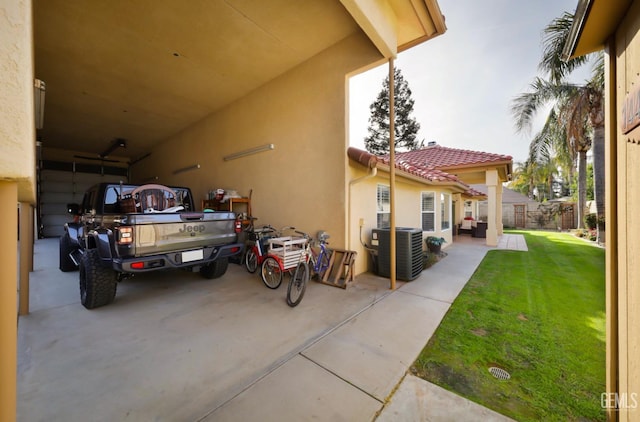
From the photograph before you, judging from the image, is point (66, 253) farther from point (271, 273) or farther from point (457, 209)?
point (457, 209)

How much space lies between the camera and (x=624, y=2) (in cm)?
139

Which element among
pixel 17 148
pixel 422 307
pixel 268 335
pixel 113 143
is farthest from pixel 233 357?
pixel 113 143

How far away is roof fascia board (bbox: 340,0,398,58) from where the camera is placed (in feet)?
11.6

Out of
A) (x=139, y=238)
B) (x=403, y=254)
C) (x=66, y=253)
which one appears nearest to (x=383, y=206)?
(x=403, y=254)

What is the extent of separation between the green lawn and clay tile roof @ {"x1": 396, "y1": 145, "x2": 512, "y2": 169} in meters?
5.24

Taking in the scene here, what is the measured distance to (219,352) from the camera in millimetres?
2590

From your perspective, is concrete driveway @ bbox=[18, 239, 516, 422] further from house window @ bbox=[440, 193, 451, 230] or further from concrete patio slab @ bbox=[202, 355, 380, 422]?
house window @ bbox=[440, 193, 451, 230]

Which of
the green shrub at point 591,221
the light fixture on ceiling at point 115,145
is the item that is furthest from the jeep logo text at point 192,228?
the green shrub at point 591,221

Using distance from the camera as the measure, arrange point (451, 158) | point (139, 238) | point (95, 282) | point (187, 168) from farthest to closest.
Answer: point (451, 158) < point (187, 168) < point (95, 282) < point (139, 238)

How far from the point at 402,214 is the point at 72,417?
7.35 meters

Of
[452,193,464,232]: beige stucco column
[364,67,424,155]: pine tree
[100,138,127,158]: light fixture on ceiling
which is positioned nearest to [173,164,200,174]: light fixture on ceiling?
[100,138,127,158]: light fixture on ceiling

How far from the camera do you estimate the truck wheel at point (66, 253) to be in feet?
17.7

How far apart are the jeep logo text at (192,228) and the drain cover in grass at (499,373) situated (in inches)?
164

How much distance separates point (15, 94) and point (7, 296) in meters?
0.72
